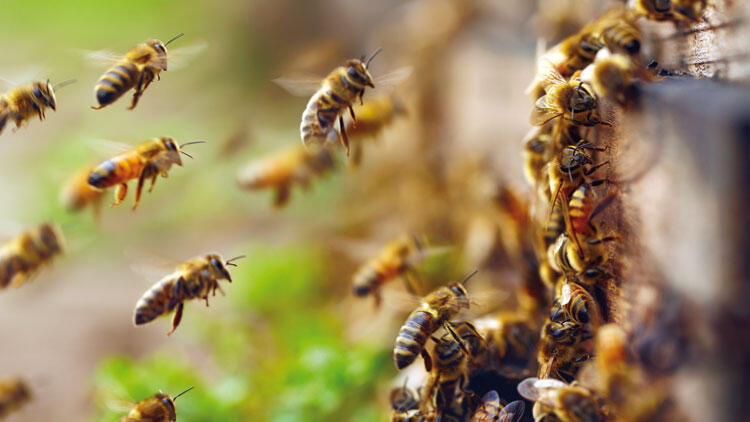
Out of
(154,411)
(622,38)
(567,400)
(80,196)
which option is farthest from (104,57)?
(567,400)

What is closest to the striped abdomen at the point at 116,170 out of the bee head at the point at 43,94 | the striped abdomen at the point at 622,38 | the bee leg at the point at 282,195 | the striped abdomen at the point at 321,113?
the bee head at the point at 43,94

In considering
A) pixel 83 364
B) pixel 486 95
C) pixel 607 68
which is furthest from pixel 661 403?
pixel 83 364

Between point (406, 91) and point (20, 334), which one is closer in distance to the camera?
point (406, 91)

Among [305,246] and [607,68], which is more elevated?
[305,246]

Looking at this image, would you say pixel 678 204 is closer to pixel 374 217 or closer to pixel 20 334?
pixel 374 217

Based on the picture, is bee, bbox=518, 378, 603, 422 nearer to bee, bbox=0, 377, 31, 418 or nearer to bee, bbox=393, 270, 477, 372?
bee, bbox=393, 270, 477, 372

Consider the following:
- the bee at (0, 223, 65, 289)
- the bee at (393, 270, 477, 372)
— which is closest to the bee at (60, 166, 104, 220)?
the bee at (0, 223, 65, 289)
